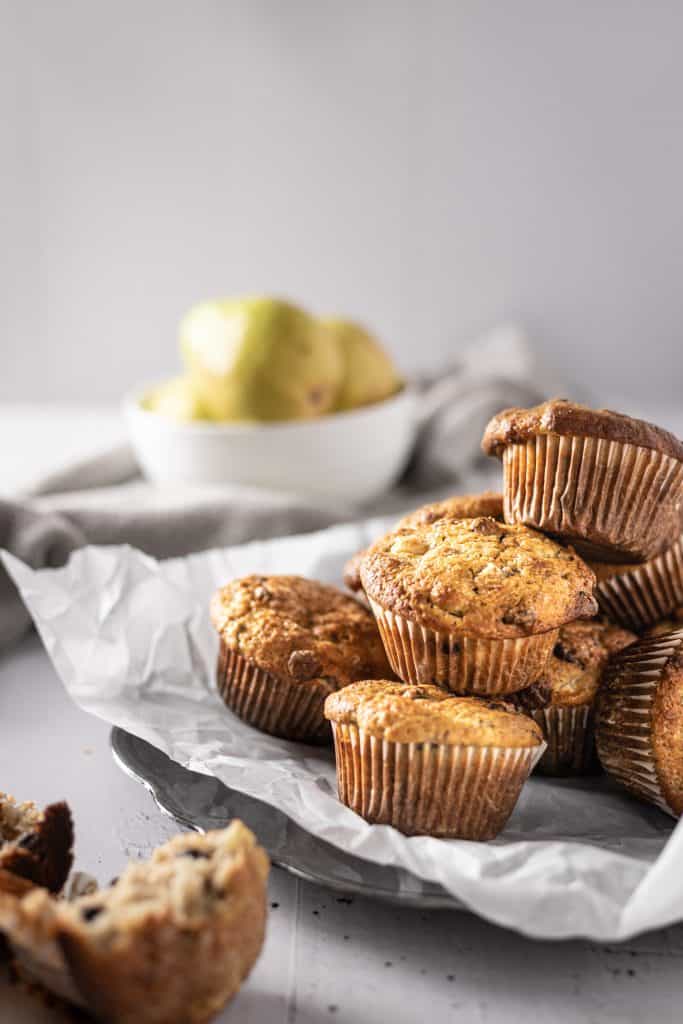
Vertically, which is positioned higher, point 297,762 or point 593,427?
point 593,427

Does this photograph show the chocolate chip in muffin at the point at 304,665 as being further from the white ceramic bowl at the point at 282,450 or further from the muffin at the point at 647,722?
the white ceramic bowl at the point at 282,450

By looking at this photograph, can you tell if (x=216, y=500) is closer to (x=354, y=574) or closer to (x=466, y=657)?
(x=354, y=574)

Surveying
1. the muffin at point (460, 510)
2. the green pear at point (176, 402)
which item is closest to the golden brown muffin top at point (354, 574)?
the muffin at point (460, 510)

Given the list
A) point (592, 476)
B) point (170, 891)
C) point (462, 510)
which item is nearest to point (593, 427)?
point (592, 476)

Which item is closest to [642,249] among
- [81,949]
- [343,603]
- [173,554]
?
[173,554]

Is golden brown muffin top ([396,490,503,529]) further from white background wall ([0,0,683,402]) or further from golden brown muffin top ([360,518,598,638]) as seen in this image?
white background wall ([0,0,683,402])

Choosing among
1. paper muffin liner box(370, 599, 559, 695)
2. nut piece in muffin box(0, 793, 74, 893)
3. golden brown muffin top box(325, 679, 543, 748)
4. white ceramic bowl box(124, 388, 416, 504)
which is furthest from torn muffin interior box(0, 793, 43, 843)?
white ceramic bowl box(124, 388, 416, 504)

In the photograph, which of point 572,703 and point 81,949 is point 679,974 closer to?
point 572,703
